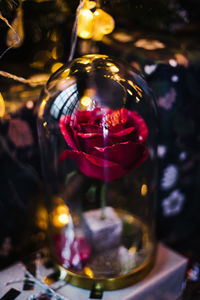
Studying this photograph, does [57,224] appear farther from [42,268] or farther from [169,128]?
[169,128]

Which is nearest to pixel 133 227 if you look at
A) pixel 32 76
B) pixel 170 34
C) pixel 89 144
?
pixel 89 144

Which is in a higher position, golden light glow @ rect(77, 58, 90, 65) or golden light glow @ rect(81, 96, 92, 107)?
golden light glow @ rect(77, 58, 90, 65)

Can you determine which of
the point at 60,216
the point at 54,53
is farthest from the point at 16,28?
the point at 60,216

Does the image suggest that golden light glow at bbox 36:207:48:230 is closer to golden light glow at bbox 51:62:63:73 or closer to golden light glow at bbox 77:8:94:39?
golden light glow at bbox 51:62:63:73

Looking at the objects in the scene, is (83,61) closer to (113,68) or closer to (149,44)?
(113,68)

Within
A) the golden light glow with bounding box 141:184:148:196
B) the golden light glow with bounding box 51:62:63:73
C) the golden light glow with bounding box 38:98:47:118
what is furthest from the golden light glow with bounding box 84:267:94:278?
the golden light glow with bounding box 51:62:63:73

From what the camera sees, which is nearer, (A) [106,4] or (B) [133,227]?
(A) [106,4]

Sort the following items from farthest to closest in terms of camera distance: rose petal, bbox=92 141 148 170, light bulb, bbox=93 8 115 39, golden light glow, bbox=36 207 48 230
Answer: golden light glow, bbox=36 207 48 230 < light bulb, bbox=93 8 115 39 < rose petal, bbox=92 141 148 170
